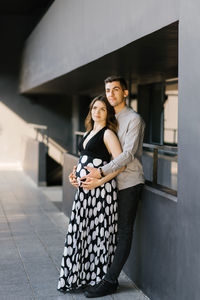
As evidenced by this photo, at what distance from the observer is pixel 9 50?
15578 mm

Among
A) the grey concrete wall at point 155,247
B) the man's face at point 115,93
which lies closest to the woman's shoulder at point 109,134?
the man's face at point 115,93

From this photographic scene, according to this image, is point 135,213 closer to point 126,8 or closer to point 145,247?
point 145,247

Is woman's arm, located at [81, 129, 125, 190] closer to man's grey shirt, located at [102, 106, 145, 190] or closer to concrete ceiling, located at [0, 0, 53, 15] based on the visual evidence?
man's grey shirt, located at [102, 106, 145, 190]

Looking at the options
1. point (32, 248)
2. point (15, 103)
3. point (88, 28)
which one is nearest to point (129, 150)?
point (32, 248)

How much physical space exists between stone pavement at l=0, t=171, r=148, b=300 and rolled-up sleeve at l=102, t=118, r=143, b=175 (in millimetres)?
1182

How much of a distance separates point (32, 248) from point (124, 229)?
1.98 meters

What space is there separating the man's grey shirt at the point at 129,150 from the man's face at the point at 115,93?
0.34ft

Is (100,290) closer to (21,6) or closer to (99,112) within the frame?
(99,112)

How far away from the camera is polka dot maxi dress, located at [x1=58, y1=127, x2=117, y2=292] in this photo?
3541 millimetres

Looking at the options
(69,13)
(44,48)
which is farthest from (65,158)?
(44,48)

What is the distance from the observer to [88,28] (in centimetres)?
566

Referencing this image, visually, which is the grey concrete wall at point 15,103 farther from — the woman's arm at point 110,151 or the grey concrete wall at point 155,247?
the woman's arm at point 110,151

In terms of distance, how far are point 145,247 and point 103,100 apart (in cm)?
139

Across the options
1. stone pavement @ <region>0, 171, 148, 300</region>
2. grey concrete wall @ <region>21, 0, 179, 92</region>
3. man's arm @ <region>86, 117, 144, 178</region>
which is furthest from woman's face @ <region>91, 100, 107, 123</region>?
stone pavement @ <region>0, 171, 148, 300</region>
